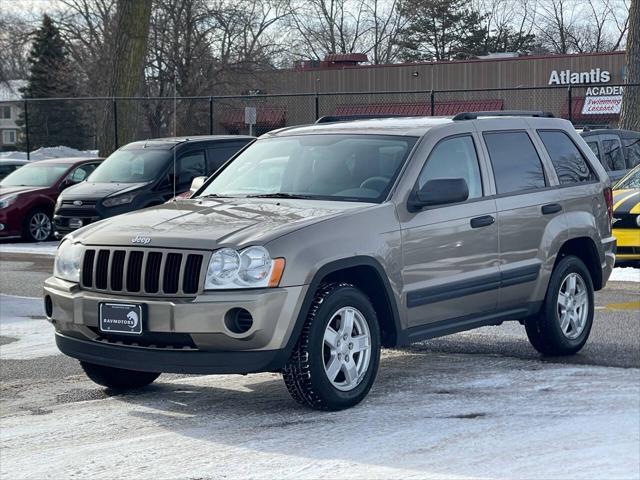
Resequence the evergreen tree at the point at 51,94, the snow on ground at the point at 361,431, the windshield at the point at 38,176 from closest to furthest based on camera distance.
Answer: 1. the snow on ground at the point at 361,431
2. the windshield at the point at 38,176
3. the evergreen tree at the point at 51,94

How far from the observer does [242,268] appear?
20.9 ft

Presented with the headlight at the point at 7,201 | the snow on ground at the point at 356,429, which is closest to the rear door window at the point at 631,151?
the headlight at the point at 7,201

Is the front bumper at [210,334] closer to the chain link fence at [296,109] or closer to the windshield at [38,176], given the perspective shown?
the windshield at [38,176]

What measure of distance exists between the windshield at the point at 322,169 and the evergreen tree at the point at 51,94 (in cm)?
3514

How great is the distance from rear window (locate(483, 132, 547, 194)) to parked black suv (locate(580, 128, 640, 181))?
9774 millimetres

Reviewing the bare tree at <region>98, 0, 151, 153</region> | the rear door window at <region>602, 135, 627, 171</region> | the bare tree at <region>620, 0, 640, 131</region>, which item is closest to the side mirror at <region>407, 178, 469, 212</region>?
the rear door window at <region>602, 135, 627, 171</region>

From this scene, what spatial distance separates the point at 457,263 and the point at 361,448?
2002 millimetres

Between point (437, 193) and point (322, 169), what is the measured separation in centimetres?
88

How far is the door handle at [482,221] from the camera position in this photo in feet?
25.1

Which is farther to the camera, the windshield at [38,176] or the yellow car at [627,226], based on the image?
the windshield at [38,176]

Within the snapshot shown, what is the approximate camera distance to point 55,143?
44500mm

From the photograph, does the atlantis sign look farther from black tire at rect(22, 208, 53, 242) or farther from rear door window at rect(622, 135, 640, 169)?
black tire at rect(22, 208, 53, 242)

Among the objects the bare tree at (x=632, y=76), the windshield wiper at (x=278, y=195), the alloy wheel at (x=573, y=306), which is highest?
the bare tree at (x=632, y=76)

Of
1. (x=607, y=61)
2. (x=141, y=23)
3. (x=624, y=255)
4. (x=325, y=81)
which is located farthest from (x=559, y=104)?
(x=624, y=255)
